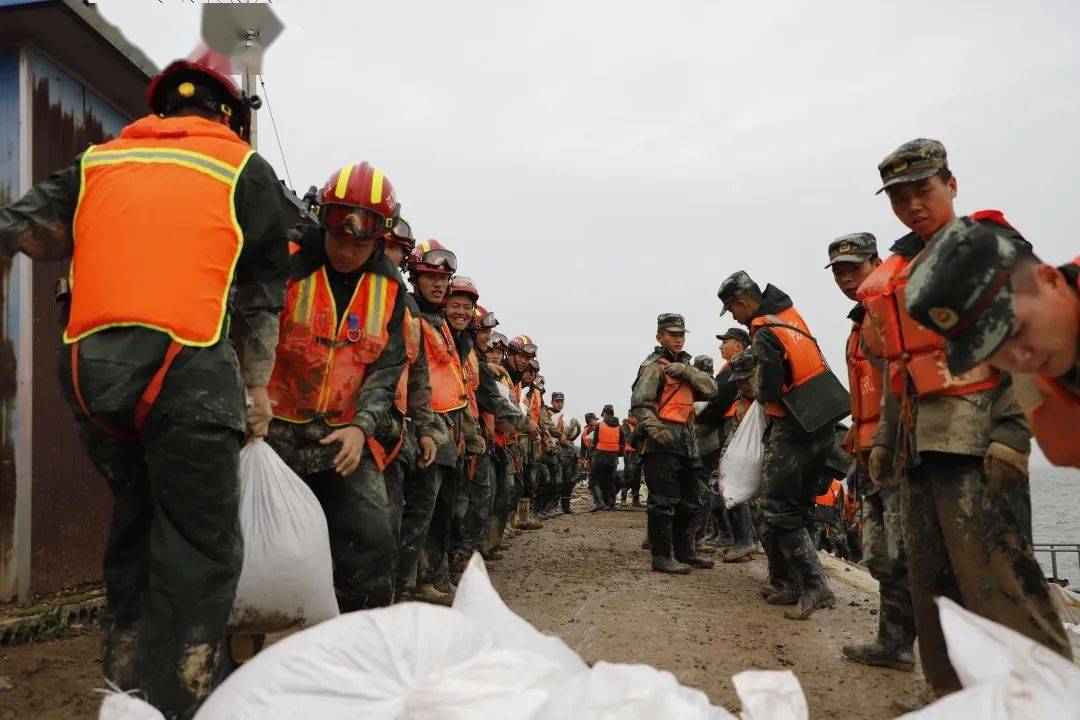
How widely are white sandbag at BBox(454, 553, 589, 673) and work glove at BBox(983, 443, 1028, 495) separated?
164 centimetres

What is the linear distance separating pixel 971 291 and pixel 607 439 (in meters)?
19.3

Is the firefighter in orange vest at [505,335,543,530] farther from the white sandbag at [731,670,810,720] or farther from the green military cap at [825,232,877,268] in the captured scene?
the white sandbag at [731,670,810,720]

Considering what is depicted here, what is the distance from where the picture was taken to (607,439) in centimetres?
2041

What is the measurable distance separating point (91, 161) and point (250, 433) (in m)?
0.94

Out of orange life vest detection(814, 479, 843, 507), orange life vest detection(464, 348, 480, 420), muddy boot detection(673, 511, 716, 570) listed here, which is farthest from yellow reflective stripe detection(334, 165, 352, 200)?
orange life vest detection(814, 479, 843, 507)

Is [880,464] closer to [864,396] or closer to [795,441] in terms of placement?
[864,396]

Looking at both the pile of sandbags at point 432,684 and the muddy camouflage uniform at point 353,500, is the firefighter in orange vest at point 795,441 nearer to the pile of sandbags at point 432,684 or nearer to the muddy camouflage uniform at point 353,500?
the muddy camouflage uniform at point 353,500

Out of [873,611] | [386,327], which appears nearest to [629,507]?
[873,611]

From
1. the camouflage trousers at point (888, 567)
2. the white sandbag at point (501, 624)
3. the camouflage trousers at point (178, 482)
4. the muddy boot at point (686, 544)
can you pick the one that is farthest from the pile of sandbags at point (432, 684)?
the muddy boot at point (686, 544)

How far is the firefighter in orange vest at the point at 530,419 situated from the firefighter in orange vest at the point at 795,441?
6086 mm

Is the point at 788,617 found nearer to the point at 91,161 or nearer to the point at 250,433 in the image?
the point at 250,433

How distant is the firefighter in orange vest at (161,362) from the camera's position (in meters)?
1.98

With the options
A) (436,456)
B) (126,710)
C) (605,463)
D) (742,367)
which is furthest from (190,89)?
(605,463)

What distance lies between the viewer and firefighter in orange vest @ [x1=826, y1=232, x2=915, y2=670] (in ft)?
11.4
